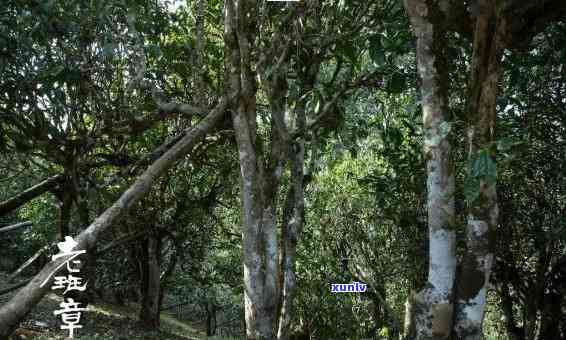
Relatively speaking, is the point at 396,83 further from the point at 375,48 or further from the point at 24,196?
the point at 24,196

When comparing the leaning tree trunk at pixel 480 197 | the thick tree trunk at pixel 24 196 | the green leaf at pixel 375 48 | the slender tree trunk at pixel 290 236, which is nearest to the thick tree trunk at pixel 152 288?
the thick tree trunk at pixel 24 196

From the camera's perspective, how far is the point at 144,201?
35.1ft

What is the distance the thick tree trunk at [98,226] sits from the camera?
11.4 feet

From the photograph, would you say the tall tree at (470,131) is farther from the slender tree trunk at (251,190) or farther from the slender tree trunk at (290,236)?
the slender tree trunk at (290,236)

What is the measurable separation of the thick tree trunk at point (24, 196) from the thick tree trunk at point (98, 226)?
8.91 feet

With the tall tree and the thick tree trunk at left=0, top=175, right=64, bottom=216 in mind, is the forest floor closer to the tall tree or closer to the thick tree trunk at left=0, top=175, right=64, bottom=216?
the thick tree trunk at left=0, top=175, right=64, bottom=216

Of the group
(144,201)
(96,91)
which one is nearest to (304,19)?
(96,91)

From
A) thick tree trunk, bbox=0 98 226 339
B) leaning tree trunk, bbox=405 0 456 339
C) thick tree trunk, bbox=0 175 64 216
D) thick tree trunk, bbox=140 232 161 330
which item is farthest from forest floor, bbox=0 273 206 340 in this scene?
leaning tree trunk, bbox=405 0 456 339

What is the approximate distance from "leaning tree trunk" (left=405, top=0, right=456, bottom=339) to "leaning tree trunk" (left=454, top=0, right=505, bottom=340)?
4.1 inches

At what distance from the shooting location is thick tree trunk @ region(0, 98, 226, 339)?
3.47m

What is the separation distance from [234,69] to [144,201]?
604 cm

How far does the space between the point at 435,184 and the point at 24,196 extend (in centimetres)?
523

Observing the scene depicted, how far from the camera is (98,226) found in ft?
13.1

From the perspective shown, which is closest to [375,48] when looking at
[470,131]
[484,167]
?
[470,131]
